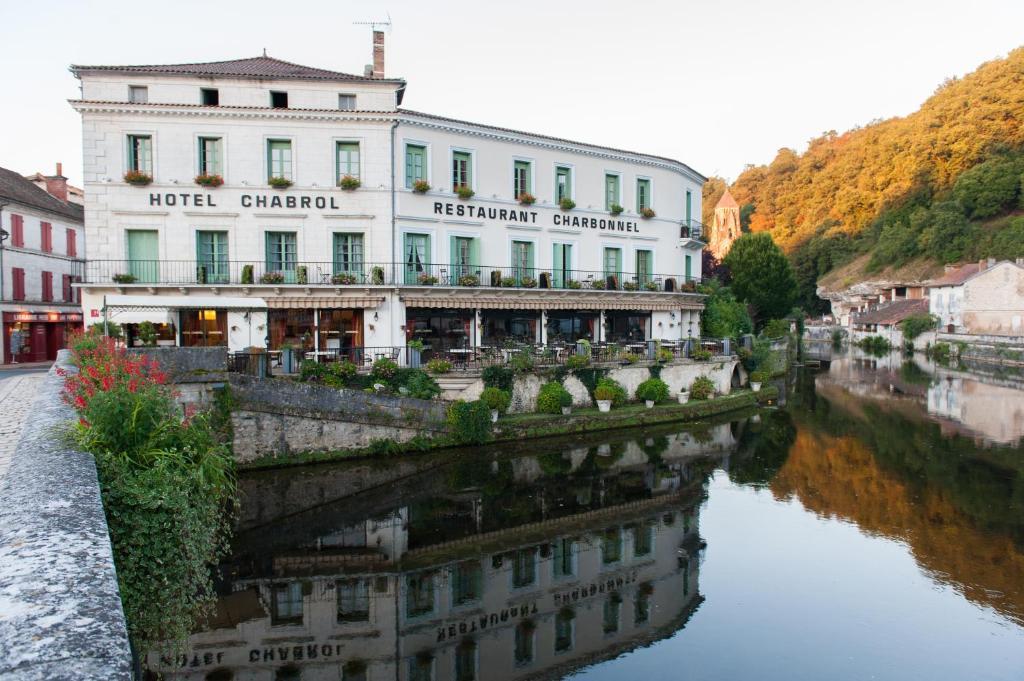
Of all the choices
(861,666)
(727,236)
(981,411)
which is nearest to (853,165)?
(727,236)

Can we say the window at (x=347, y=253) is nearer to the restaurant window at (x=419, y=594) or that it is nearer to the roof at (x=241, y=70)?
the roof at (x=241, y=70)

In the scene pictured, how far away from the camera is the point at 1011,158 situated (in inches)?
2825

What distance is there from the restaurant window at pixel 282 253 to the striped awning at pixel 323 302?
0.94m

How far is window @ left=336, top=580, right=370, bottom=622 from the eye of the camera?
33.8 feet

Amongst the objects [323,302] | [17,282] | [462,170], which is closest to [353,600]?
[323,302]

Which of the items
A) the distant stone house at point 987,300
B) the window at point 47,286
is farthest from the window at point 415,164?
the distant stone house at point 987,300

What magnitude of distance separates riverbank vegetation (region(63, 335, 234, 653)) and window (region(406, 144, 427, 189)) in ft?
58.2

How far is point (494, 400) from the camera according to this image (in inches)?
819

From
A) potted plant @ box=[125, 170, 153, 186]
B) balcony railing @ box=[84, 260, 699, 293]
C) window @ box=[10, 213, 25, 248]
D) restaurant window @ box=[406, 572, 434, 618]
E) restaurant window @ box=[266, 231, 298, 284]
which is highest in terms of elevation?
potted plant @ box=[125, 170, 153, 186]

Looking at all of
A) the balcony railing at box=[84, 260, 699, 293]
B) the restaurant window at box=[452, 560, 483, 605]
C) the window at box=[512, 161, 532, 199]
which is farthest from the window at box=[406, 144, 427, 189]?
the restaurant window at box=[452, 560, 483, 605]

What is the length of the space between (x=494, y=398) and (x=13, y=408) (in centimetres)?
1272

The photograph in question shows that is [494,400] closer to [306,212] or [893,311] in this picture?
[306,212]

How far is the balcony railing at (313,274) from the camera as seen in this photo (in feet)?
70.6

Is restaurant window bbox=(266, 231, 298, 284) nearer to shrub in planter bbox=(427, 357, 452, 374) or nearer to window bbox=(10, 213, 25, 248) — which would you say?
shrub in planter bbox=(427, 357, 452, 374)
